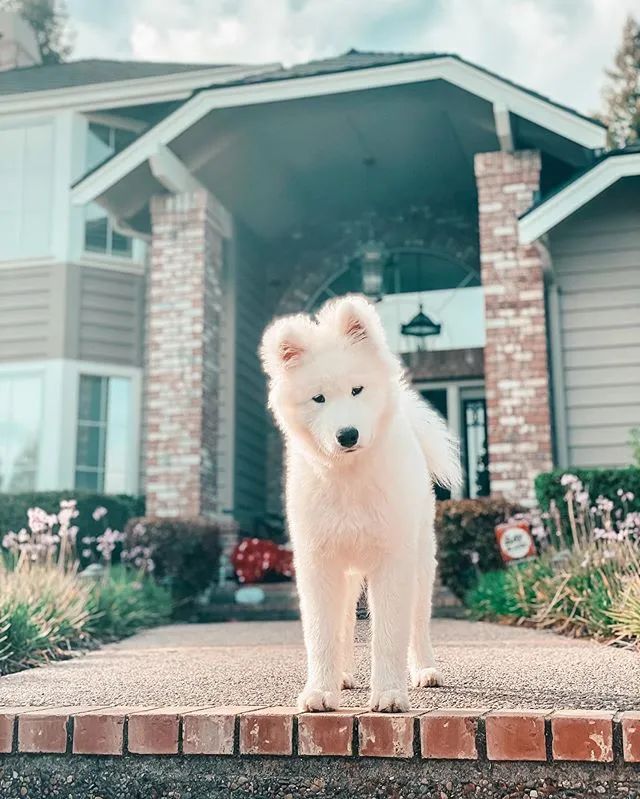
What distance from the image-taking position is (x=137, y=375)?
1218 cm

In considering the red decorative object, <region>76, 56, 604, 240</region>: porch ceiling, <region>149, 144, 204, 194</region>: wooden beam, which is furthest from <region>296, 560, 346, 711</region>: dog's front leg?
<region>149, 144, 204, 194</region>: wooden beam

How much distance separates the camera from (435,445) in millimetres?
3742

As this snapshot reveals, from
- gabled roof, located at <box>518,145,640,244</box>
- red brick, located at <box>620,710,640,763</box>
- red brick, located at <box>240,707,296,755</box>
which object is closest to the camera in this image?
red brick, located at <box>620,710,640,763</box>

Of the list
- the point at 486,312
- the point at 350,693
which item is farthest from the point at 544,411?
the point at 350,693

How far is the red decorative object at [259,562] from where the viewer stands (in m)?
9.53

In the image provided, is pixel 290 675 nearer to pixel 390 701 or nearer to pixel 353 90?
pixel 390 701

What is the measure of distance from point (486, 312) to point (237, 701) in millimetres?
6355

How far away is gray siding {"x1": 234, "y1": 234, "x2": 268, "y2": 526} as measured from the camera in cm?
1134

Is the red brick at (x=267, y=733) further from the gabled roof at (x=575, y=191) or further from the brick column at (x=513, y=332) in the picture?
the gabled roof at (x=575, y=191)

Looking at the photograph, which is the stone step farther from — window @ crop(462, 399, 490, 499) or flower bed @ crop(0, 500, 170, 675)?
window @ crop(462, 399, 490, 499)

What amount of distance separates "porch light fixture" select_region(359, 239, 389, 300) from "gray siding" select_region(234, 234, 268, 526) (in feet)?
5.24

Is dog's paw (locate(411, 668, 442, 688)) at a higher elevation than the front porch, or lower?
lower

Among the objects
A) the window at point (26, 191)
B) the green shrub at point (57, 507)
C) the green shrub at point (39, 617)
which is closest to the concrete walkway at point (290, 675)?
the green shrub at point (39, 617)

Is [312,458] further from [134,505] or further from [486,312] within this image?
[134,505]
